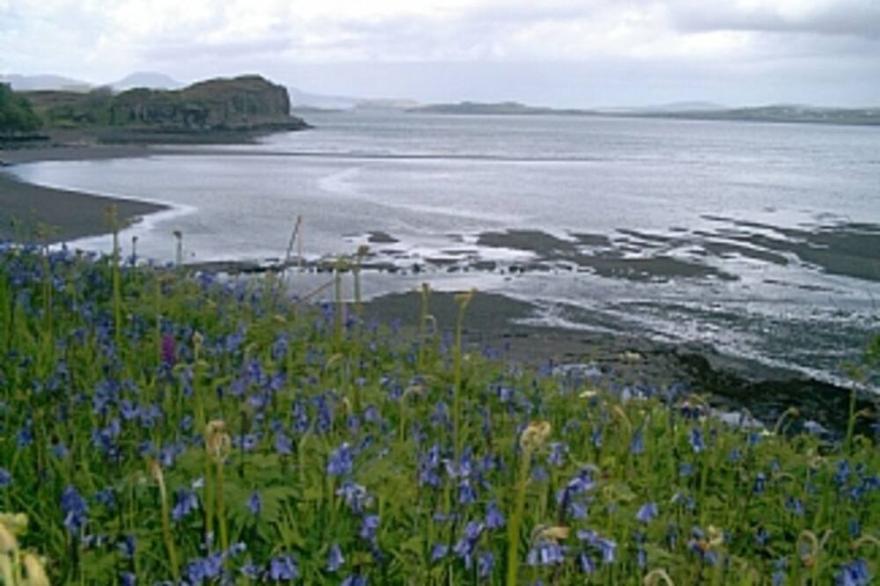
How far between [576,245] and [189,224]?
38.8ft

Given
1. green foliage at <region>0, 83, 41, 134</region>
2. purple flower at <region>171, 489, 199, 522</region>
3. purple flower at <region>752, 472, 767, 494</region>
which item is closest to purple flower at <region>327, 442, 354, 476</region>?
purple flower at <region>171, 489, 199, 522</region>

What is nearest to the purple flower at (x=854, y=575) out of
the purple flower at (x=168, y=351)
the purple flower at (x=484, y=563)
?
the purple flower at (x=484, y=563)

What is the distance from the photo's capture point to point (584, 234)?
95.4ft

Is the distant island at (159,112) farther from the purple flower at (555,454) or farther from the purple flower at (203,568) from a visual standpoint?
the purple flower at (203,568)

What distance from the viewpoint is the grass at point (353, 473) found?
317 centimetres

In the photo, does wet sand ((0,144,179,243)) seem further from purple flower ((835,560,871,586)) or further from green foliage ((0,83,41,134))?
green foliage ((0,83,41,134))

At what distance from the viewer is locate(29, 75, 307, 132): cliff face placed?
92.4 meters

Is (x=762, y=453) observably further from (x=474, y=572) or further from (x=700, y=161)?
(x=700, y=161)

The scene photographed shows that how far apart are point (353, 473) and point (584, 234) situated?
25884 millimetres

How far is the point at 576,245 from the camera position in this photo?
26812 mm

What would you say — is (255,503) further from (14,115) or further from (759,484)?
(14,115)

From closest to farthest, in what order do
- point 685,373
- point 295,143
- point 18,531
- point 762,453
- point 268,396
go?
1. point 18,531
2. point 268,396
3. point 762,453
4. point 685,373
5. point 295,143

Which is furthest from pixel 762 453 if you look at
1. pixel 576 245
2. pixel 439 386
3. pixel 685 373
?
pixel 576 245

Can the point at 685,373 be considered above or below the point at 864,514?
below
